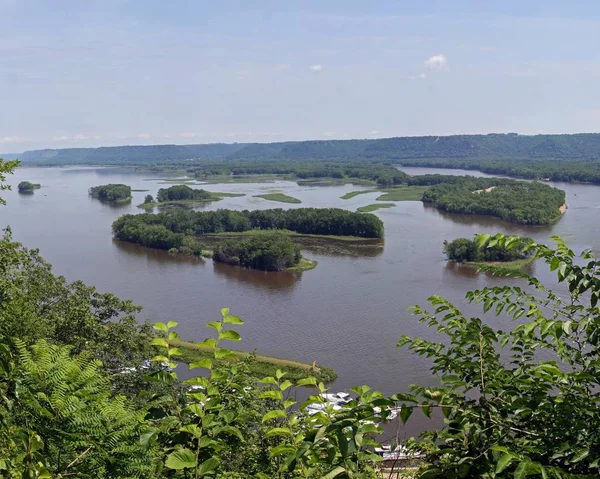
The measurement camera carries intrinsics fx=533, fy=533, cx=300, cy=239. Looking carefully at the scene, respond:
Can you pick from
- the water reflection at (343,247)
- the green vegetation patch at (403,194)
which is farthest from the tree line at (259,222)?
the green vegetation patch at (403,194)

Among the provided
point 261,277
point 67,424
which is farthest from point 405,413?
point 261,277

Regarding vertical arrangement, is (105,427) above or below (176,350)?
below

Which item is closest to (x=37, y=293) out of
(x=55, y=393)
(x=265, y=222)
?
(x=55, y=393)

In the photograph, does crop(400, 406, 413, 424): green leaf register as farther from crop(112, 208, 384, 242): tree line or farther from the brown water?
crop(112, 208, 384, 242): tree line

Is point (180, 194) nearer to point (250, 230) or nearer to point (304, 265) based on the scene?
point (250, 230)

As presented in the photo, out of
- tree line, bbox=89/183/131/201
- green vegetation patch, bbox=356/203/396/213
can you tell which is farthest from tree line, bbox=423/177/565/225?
tree line, bbox=89/183/131/201

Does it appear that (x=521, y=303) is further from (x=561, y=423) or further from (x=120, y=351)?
(x=120, y=351)
